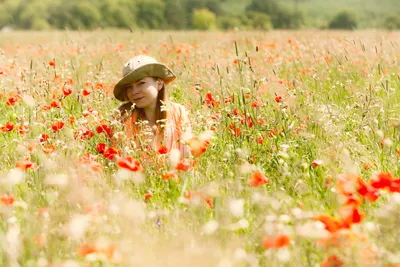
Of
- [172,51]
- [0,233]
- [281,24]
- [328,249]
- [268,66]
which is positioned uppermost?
[281,24]

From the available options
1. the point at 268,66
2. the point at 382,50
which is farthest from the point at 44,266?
the point at 382,50

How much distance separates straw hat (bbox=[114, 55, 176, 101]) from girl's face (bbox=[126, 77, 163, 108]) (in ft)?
0.17

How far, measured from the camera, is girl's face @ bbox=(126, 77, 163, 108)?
13.1 ft

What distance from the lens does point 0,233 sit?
7.02ft

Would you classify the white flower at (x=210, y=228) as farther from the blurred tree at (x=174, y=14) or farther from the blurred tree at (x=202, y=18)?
the blurred tree at (x=202, y=18)

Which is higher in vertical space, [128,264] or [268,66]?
[268,66]

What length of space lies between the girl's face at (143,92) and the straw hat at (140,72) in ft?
0.17

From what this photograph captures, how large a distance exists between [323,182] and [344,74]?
2.88 metres

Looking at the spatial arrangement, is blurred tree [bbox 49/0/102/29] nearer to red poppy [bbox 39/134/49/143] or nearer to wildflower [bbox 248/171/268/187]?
red poppy [bbox 39/134/49/143]

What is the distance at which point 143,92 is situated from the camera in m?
3.99

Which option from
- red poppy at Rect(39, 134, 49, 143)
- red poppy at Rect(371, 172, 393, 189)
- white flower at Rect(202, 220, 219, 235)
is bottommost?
white flower at Rect(202, 220, 219, 235)

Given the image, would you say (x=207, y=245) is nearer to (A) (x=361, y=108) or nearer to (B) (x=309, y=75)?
(A) (x=361, y=108)

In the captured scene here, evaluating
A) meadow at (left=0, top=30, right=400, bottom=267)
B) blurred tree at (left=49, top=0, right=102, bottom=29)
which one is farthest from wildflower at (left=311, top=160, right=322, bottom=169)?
blurred tree at (left=49, top=0, right=102, bottom=29)

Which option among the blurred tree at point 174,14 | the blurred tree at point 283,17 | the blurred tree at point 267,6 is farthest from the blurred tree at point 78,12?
the blurred tree at point 283,17
